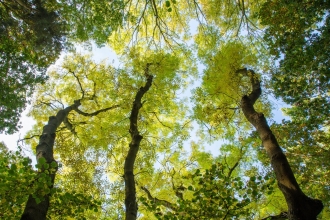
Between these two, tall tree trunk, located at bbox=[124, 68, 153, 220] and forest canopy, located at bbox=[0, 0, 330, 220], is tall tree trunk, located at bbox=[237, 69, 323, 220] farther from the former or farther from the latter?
tall tree trunk, located at bbox=[124, 68, 153, 220]

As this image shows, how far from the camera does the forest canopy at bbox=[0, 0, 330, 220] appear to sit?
4711 mm

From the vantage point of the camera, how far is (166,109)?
13492 mm

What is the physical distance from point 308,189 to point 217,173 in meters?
6.38

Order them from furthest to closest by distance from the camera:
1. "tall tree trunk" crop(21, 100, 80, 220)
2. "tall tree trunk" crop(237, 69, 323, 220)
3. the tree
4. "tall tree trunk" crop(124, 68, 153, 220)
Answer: the tree
"tall tree trunk" crop(124, 68, 153, 220)
"tall tree trunk" crop(21, 100, 80, 220)
"tall tree trunk" crop(237, 69, 323, 220)

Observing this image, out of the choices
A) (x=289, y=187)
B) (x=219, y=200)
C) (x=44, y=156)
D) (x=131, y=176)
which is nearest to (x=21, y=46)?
(x=44, y=156)

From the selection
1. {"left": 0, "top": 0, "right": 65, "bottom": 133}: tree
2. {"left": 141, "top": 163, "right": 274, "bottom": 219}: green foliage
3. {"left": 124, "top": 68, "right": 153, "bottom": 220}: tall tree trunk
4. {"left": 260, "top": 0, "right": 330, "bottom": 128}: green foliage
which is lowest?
{"left": 141, "top": 163, "right": 274, "bottom": 219}: green foliage

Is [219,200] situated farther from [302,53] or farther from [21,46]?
[21,46]

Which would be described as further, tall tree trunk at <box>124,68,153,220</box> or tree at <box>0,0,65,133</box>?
tree at <box>0,0,65,133</box>

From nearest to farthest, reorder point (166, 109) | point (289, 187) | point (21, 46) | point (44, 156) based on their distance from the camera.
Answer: point (289, 187) < point (44, 156) < point (21, 46) < point (166, 109)

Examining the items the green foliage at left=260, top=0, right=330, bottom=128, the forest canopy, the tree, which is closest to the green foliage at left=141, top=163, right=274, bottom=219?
the forest canopy

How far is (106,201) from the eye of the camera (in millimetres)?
9977

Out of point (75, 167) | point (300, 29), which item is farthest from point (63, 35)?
point (300, 29)

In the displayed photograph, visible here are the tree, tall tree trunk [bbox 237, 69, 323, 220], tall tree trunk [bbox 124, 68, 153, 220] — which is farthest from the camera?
the tree

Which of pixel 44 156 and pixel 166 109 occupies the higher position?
pixel 166 109
